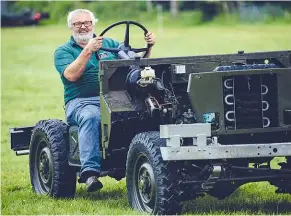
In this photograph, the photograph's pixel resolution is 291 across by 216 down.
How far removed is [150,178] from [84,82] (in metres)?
1.69

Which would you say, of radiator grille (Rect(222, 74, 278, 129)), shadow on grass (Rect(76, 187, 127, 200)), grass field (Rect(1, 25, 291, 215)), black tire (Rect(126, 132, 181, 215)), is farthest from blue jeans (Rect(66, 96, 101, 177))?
radiator grille (Rect(222, 74, 278, 129))

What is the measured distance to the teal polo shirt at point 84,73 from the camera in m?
10.7

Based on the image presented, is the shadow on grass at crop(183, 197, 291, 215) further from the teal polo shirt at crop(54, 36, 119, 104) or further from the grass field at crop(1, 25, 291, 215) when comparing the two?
the teal polo shirt at crop(54, 36, 119, 104)

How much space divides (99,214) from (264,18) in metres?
38.5

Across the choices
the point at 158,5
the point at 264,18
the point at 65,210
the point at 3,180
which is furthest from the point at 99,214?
the point at 158,5

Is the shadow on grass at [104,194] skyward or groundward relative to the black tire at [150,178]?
groundward

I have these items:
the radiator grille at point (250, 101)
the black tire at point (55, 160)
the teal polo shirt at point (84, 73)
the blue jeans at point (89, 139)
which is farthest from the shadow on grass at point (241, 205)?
the teal polo shirt at point (84, 73)

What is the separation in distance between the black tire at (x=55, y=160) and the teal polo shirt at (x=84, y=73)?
32cm

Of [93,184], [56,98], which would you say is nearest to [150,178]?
[93,184]

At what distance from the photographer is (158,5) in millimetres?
55719

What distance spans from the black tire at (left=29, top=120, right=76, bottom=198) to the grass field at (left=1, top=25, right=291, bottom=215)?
14cm

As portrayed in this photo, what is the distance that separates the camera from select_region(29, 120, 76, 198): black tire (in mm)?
10883

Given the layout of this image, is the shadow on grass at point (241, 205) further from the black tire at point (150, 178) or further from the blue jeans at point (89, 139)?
the blue jeans at point (89, 139)

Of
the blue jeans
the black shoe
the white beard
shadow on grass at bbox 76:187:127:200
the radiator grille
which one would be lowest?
shadow on grass at bbox 76:187:127:200
